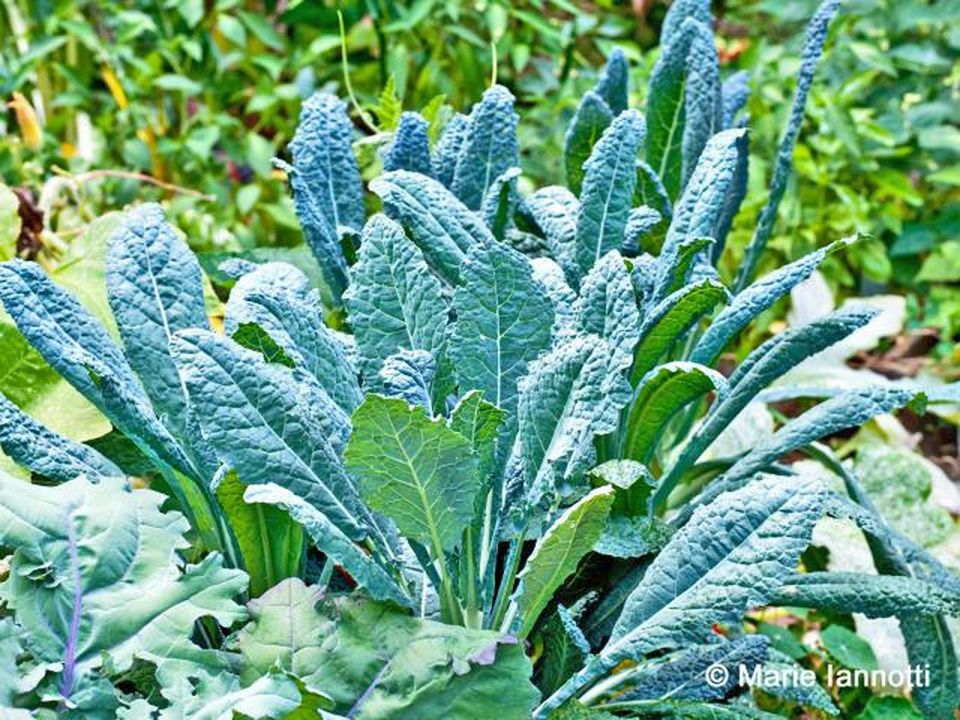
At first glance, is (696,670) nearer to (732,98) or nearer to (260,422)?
(260,422)

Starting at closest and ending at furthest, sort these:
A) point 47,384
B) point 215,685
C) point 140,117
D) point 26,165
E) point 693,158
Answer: point 215,685
point 47,384
point 693,158
point 26,165
point 140,117

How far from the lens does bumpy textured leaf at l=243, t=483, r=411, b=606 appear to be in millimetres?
815

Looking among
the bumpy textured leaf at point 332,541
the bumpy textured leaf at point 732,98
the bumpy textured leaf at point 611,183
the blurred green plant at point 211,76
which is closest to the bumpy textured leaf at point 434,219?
the bumpy textured leaf at point 611,183

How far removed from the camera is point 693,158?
142 centimetres

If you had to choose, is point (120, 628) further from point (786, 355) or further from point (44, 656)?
point (786, 355)

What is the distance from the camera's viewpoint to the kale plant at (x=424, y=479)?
0.87m

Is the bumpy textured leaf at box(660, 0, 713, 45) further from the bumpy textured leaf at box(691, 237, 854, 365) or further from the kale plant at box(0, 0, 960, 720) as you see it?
the bumpy textured leaf at box(691, 237, 854, 365)

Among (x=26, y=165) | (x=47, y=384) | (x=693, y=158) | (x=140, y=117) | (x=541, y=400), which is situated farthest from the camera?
(x=140, y=117)

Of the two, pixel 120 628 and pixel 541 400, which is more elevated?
pixel 541 400

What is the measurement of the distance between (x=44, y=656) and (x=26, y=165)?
144 centimetres

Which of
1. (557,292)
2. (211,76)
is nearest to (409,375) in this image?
(557,292)

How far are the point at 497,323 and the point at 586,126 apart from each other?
0.49 m

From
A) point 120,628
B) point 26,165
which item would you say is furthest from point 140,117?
point 120,628

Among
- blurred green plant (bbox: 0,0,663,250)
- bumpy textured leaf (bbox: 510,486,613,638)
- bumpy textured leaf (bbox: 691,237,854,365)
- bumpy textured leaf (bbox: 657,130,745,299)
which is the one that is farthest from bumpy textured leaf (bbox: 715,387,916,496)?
blurred green plant (bbox: 0,0,663,250)
